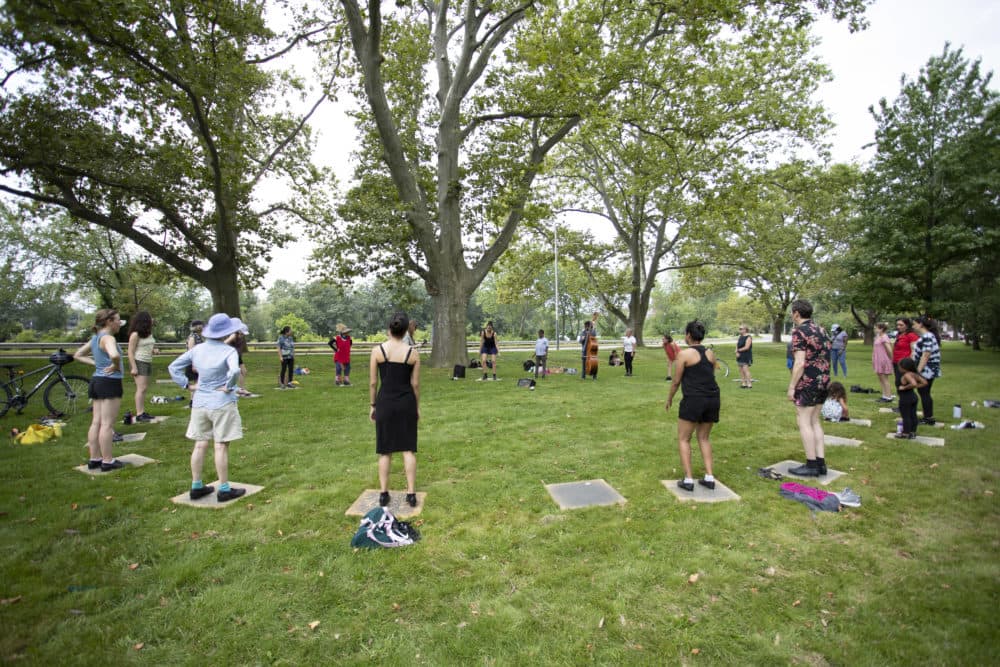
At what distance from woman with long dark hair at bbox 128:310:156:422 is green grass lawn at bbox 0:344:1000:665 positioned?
1877 millimetres

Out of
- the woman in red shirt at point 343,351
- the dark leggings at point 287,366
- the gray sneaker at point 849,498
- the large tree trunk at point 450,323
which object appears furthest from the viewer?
the large tree trunk at point 450,323

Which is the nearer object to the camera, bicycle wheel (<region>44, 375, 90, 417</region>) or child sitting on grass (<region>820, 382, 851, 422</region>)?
child sitting on grass (<region>820, 382, 851, 422</region>)

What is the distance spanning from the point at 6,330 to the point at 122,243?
72.3 ft

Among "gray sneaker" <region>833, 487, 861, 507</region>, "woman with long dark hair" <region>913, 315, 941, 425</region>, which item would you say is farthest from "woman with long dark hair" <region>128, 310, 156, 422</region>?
"woman with long dark hair" <region>913, 315, 941, 425</region>

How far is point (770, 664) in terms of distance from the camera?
249 centimetres

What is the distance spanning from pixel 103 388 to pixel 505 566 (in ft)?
17.6

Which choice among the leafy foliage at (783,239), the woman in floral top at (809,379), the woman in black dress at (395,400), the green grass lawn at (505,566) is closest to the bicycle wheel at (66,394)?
the green grass lawn at (505,566)

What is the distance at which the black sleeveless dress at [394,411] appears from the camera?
14.2 ft

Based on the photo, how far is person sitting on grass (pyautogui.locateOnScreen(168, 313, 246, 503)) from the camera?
4.53 meters

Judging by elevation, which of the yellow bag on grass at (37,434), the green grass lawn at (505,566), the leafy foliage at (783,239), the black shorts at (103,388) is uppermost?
the leafy foliage at (783,239)

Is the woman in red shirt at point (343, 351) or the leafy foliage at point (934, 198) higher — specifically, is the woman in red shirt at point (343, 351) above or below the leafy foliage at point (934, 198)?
below

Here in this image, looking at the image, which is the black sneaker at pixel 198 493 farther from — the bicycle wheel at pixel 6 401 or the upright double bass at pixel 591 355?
the upright double bass at pixel 591 355

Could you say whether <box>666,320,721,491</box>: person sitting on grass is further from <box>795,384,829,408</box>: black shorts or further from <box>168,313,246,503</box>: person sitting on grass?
<box>168,313,246,503</box>: person sitting on grass

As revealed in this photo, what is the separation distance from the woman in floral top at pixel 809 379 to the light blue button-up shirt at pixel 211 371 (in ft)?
20.6
